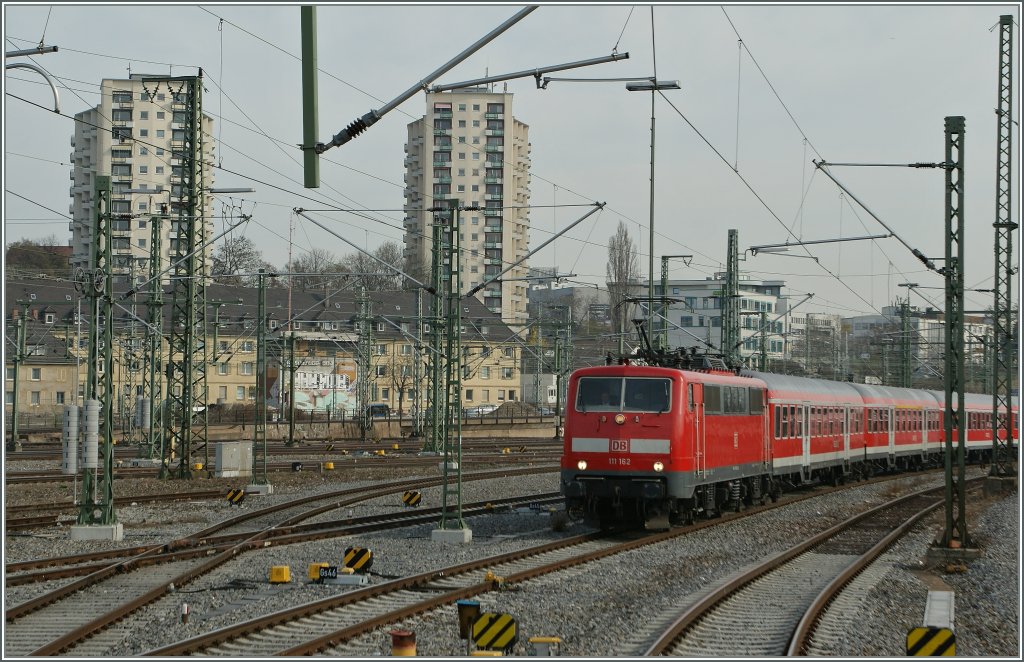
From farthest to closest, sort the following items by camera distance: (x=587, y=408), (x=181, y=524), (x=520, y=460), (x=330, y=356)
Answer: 1. (x=330, y=356)
2. (x=520, y=460)
3. (x=181, y=524)
4. (x=587, y=408)

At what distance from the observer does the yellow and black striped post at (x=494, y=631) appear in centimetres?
1108

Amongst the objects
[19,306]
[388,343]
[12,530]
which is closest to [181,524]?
[12,530]

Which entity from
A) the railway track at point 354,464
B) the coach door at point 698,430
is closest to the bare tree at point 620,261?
the railway track at point 354,464

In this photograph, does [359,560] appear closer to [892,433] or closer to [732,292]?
[732,292]

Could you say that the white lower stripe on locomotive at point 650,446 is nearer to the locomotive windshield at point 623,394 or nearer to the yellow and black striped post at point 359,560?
the locomotive windshield at point 623,394

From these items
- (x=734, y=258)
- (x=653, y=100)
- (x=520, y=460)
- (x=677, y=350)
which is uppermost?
(x=653, y=100)

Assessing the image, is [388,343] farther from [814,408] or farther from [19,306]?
[814,408]

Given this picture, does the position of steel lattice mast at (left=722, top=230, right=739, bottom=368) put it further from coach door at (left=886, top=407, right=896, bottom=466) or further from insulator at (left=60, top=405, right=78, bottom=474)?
insulator at (left=60, top=405, right=78, bottom=474)

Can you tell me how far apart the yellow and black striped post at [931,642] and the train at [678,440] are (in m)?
10.2

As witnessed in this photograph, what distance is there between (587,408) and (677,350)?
391cm

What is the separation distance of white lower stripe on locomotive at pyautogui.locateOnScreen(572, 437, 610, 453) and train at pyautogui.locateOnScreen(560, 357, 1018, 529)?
0.02 m

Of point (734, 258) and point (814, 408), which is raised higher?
point (734, 258)

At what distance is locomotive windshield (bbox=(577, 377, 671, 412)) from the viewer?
71.2 ft

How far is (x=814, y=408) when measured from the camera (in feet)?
110
